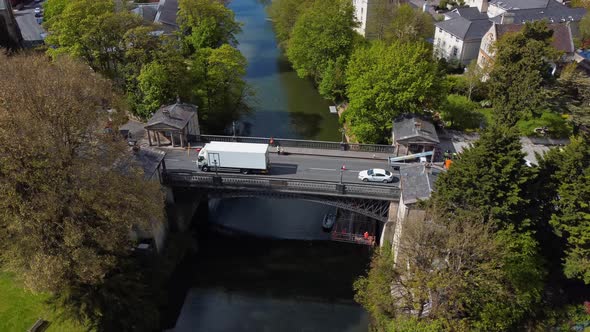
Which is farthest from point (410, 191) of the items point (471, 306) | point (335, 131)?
point (335, 131)

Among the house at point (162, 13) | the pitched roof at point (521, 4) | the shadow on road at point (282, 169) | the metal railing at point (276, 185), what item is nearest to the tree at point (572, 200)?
the metal railing at point (276, 185)

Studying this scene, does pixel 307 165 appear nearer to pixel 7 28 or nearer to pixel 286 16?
pixel 286 16

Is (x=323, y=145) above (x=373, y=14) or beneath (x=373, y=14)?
beneath

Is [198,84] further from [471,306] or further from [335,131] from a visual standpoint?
[471,306]

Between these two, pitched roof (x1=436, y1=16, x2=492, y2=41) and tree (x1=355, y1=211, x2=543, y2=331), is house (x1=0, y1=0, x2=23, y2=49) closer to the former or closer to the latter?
tree (x1=355, y1=211, x2=543, y2=331)

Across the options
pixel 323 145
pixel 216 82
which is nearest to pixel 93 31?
pixel 216 82

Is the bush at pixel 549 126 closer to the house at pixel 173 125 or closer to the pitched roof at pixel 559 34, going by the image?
the pitched roof at pixel 559 34

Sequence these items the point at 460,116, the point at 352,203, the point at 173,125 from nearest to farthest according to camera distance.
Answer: the point at 352,203
the point at 173,125
the point at 460,116
